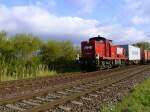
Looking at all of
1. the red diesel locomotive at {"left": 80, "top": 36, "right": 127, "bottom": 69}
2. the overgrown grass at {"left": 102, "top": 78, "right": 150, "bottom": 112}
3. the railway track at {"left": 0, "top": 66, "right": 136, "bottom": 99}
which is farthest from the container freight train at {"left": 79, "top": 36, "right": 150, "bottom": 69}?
the overgrown grass at {"left": 102, "top": 78, "right": 150, "bottom": 112}

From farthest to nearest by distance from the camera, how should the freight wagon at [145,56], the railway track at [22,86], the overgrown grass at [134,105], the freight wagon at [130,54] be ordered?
the freight wagon at [145,56] → the freight wagon at [130,54] → the railway track at [22,86] → the overgrown grass at [134,105]

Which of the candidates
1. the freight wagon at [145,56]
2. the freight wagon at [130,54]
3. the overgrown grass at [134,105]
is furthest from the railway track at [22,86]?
the freight wagon at [145,56]

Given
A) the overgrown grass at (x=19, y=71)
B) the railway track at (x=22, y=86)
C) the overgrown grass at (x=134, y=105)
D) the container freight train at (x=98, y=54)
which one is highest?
the container freight train at (x=98, y=54)

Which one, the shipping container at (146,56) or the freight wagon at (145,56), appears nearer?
the freight wagon at (145,56)

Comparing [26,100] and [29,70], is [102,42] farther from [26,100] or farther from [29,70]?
[26,100]

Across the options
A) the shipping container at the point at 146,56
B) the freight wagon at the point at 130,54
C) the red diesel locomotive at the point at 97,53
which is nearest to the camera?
the red diesel locomotive at the point at 97,53

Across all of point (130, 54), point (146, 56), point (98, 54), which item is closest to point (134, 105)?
point (98, 54)

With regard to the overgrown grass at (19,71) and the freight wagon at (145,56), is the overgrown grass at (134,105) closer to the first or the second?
the overgrown grass at (19,71)

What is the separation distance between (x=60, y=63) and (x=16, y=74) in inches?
442

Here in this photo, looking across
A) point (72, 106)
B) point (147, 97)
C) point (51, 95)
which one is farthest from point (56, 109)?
point (147, 97)

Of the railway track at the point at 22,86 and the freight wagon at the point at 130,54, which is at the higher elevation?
the freight wagon at the point at 130,54

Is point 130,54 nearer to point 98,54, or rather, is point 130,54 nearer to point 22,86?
point 98,54

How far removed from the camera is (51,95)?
40.4 ft

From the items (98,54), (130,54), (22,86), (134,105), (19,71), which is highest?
(130,54)
